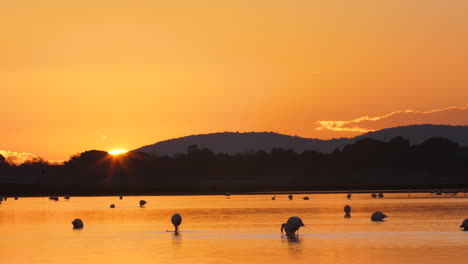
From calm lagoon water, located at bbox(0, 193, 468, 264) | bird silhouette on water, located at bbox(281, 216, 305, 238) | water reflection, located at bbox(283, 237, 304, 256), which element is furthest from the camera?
bird silhouette on water, located at bbox(281, 216, 305, 238)

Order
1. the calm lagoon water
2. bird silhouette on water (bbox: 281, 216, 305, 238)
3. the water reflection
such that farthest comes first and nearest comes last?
1. bird silhouette on water (bbox: 281, 216, 305, 238)
2. the water reflection
3. the calm lagoon water

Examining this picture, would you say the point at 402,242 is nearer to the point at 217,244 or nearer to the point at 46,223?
the point at 217,244

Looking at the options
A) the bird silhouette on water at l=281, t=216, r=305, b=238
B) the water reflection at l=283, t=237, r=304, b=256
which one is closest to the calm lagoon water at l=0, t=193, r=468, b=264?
the water reflection at l=283, t=237, r=304, b=256

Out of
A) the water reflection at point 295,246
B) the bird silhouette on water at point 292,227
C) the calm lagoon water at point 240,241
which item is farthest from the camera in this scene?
the bird silhouette on water at point 292,227

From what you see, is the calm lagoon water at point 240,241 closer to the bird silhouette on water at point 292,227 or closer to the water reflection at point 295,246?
the water reflection at point 295,246

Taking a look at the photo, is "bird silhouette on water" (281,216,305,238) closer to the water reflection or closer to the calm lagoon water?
the calm lagoon water

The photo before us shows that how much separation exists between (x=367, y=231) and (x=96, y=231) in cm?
1771

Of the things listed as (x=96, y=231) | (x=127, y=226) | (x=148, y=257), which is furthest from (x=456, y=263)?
(x=127, y=226)

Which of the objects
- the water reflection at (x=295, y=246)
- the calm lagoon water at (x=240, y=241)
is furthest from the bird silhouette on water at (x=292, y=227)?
the water reflection at (x=295, y=246)

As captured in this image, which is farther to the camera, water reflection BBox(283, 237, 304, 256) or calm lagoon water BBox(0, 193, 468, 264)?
water reflection BBox(283, 237, 304, 256)

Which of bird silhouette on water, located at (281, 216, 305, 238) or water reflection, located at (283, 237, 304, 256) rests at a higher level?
bird silhouette on water, located at (281, 216, 305, 238)

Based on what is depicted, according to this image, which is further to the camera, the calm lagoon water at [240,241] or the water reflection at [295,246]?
the water reflection at [295,246]

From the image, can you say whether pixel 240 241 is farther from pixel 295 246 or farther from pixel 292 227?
pixel 295 246

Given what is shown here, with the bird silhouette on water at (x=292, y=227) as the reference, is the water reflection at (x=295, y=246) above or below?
below
